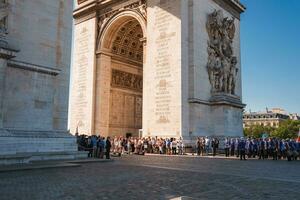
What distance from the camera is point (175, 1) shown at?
943 inches

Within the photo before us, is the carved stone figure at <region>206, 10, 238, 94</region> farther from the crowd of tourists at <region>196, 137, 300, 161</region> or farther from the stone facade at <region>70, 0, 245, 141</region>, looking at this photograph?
the crowd of tourists at <region>196, 137, 300, 161</region>

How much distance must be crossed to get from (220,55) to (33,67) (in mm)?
16756

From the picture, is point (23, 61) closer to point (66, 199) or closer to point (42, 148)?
point (42, 148)

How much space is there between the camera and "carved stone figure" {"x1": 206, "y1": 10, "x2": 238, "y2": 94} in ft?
84.8

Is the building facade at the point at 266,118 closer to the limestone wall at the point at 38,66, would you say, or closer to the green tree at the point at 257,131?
the green tree at the point at 257,131

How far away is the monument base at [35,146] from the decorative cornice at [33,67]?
2767 mm

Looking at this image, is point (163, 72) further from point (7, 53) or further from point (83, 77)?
point (7, 53)

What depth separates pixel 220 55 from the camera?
2675cm

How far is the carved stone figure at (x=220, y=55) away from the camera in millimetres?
25859

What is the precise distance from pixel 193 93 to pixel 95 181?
52.0 feet

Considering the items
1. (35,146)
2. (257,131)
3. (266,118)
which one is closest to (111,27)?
(35,146)

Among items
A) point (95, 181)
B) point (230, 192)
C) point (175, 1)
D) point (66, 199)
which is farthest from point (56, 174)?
point (175, 1)

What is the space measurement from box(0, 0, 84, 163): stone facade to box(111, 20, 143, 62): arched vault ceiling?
13.9 metres

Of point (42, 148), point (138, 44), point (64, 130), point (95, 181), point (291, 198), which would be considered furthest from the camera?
point (138, 44)
